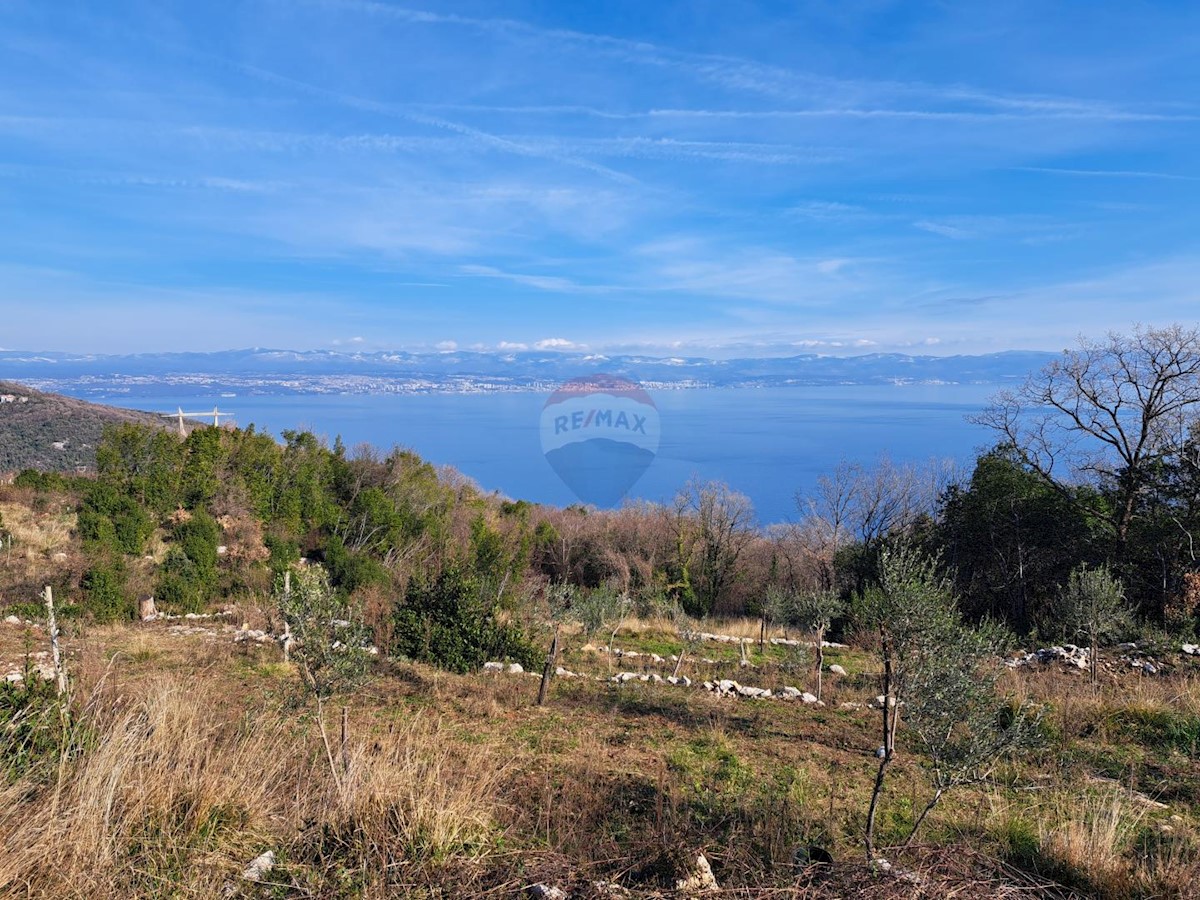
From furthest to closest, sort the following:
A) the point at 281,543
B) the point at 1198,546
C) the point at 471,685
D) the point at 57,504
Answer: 1. the point at 281,543
2. the point at 57,504
3. the point at 1198,546
4. the point at 471,685

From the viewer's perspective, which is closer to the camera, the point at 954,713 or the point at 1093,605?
the point at 954,713

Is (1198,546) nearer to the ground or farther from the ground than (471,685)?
farther from the ground

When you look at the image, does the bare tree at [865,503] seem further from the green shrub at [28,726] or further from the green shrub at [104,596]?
the green shrub at [28,726]

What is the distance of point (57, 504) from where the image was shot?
20.5 meters

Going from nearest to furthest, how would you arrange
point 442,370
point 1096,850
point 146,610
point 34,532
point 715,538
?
point 1096,850 < point 146,610 < point 34,532 < point 715,538 < point 442,370

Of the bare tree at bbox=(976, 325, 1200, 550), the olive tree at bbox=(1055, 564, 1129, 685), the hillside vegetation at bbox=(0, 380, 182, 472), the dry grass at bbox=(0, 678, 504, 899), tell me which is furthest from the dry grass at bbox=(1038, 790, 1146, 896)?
the hillside vegetation at bbox=(0, 380, 182, 472)

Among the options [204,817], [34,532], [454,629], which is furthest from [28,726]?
[34,532]

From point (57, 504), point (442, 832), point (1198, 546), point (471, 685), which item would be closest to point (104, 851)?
point (442, 832)

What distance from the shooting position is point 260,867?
349cm

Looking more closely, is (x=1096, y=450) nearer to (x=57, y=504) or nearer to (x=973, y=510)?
(x=973, y=510)

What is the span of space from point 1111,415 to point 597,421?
14.1 meters

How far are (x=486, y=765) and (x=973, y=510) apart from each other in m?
19.0

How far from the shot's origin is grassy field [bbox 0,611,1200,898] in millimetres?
3424

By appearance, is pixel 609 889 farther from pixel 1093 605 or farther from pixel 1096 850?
pixel 1093 605
